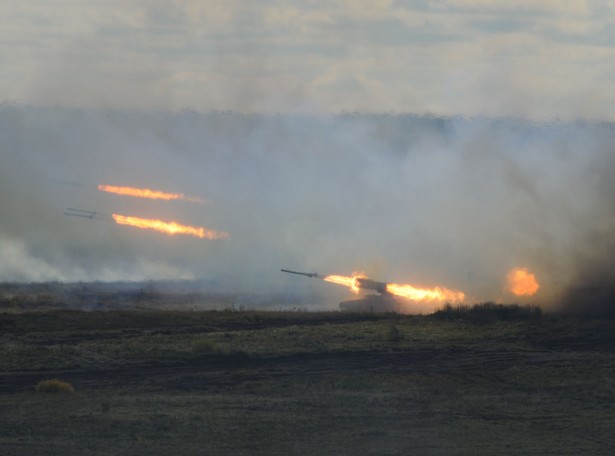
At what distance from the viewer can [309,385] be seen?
3303cm

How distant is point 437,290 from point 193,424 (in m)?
30.3

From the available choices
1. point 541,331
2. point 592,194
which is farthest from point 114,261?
point 541,331

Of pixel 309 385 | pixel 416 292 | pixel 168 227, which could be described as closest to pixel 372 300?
pixel 416 292

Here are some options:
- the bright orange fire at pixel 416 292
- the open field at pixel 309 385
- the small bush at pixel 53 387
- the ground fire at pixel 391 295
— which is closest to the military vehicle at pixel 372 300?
the ground fire at pixel 391 295

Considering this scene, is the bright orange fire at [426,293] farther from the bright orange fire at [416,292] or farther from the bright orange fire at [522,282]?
the bright orange fire at [522,282]

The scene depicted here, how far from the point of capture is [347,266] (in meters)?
69.9

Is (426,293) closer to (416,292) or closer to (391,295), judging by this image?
(416,292)

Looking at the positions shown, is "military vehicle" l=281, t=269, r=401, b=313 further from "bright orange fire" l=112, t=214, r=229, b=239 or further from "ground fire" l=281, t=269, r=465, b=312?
"bright orange fire" l=112, t=214, r=229, b=239

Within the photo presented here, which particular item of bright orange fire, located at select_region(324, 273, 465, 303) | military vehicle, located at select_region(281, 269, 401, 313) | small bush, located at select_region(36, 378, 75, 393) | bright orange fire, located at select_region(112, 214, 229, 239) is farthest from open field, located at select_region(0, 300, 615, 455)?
bright orange fire, located at select_region(112, 214, 229, 239)

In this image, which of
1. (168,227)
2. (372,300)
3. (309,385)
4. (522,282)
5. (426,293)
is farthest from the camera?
(168,227)

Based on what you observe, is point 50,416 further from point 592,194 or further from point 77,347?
point 592,194

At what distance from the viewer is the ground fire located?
181 ft

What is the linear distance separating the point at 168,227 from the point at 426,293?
40.0 feet

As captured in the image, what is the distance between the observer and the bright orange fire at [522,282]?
52.6 m
